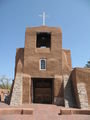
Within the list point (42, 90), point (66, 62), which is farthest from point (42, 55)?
point (42, 90)

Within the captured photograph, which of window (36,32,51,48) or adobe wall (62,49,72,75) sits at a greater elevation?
window (36,32,51,48)

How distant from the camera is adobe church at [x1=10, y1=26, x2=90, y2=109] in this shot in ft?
59.4

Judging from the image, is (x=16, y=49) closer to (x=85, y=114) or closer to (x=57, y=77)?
(x=57, y=77)

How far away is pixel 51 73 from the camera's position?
68.0ft

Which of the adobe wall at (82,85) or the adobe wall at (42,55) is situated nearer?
the adobe wall at (82,85)

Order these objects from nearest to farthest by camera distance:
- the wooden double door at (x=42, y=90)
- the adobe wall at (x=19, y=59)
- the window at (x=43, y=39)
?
the adobe wall at (x=19, y=59), the window at (x=43, y=39), the wooden double door at (x=42, y=90)

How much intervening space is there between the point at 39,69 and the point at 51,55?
8.80 ft

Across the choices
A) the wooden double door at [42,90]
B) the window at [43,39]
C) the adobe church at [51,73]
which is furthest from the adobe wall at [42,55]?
the wooden double door at [42,90]

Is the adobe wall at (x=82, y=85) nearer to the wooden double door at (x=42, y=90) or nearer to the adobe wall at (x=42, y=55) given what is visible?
the adobe wall at (x=42, y=55)

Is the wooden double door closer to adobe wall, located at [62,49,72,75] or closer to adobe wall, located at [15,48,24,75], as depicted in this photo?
adobe wall, located at [62,49,72,75]

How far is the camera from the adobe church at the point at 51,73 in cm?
1809

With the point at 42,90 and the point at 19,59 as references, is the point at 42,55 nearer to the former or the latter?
the point at 19,59

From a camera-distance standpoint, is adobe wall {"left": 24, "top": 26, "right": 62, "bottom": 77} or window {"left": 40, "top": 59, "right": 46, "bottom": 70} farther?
window {"left": 40, "top": 59, "right": 46, "bottom": 70}

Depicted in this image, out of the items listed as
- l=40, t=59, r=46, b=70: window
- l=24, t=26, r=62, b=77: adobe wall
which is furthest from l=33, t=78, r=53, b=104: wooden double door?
l=24, t=26, r=62, b=77: adobe wall
